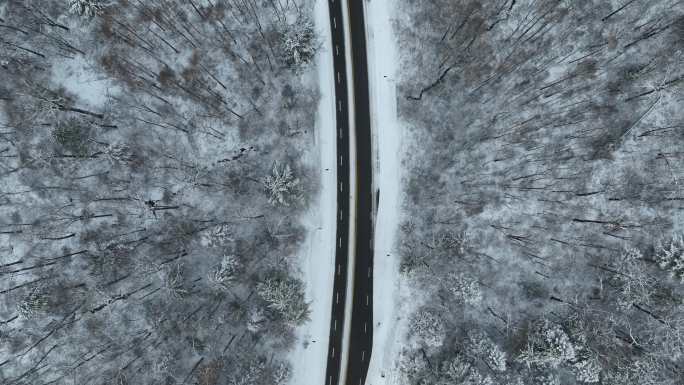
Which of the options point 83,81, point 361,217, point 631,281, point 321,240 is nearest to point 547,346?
point 631,281

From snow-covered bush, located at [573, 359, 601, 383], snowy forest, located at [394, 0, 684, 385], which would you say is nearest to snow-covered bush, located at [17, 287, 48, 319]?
snowy forest, located at [394, 0, 684, 385]

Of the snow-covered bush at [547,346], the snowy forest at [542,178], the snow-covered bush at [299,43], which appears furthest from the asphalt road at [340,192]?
the snow-covered bush at [547,346]

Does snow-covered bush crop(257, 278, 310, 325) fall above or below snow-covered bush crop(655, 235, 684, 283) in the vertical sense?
below

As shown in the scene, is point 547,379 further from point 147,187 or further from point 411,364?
point 147,187

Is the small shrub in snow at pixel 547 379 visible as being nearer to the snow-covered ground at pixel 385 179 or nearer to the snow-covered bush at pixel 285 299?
the snow-covered ground at pixel 385 179

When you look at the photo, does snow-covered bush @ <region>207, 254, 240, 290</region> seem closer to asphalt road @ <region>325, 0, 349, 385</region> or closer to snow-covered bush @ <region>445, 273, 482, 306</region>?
asphalt road @ <region>325, 0, 349, 385</region>
